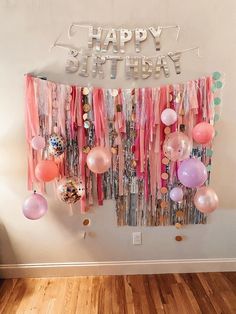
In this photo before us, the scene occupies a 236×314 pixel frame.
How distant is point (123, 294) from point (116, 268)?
0.27 metres

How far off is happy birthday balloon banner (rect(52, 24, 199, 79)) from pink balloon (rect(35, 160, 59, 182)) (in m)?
0.73

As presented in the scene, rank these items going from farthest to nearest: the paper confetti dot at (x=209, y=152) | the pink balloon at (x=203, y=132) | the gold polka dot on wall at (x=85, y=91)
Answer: the paper confetti dot at (x=209, y=152) < the gold polka dot on wall at (x=85, y=91) < the pink balloon at (x=203, y=132)

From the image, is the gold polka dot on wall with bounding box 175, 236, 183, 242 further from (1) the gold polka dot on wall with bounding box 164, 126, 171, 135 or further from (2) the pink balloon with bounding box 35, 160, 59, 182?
(2) the pink balloon with bounding box 35, 160, 59, 182

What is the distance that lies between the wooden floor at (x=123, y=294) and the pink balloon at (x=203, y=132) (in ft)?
3.88

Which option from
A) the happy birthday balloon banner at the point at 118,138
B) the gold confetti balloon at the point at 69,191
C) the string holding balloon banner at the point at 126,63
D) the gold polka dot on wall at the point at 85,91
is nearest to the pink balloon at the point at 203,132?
the happy birthday balloon banner at the point at 118,138

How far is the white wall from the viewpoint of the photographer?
2164 millimetres

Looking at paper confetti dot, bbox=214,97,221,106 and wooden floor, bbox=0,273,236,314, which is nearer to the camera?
wooden floor, bbox=0,273,236,314

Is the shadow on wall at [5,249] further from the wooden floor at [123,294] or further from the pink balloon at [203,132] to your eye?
the pink balloon at [203,132]

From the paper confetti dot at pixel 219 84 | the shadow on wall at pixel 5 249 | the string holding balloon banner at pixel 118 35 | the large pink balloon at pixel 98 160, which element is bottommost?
the shadow on wall at pixel 5 249

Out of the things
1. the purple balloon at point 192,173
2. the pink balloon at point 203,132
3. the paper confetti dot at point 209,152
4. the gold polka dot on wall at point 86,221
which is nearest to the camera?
the purple balloon at point 192,173

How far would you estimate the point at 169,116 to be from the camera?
2131 millimetres

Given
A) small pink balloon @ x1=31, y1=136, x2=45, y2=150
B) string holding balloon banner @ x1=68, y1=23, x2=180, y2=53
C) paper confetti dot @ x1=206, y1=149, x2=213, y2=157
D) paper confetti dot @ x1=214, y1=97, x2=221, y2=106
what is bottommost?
paper confetti dot @ x1=206, y1=149, x2=213, y2=157

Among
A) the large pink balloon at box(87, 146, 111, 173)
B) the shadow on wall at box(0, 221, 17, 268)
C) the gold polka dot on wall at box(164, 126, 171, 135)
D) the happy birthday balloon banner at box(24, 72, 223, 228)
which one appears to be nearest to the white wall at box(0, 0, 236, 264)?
the shadow on wall at box(0, 221, 17, 268)

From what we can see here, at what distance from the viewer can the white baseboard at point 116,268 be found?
2.47 meters
